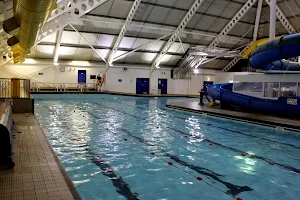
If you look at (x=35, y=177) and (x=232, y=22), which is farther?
(x=232, y=22)

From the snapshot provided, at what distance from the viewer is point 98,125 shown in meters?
9.80

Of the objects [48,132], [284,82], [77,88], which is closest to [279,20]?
[284,82]

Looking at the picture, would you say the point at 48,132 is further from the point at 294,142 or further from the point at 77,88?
the point at 77,88

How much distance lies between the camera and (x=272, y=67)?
42.3 feet

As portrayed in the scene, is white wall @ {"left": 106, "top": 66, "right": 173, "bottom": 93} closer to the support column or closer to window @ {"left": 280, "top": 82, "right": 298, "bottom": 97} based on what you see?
the support column

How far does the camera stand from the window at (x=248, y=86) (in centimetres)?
1348

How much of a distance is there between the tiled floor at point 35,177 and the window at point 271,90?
10.8 m

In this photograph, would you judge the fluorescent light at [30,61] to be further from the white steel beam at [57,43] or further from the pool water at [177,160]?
the pool water at [177,160]

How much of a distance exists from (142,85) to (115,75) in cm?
327

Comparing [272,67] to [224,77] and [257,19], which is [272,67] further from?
[224,77]

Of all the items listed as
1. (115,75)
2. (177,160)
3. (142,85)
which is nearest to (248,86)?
(177,160)

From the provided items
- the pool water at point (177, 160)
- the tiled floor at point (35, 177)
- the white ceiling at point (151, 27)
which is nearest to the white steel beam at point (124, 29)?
the white ceiling at point (151, 27)

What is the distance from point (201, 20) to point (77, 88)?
12220mm

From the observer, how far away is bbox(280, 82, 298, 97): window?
1195cm
